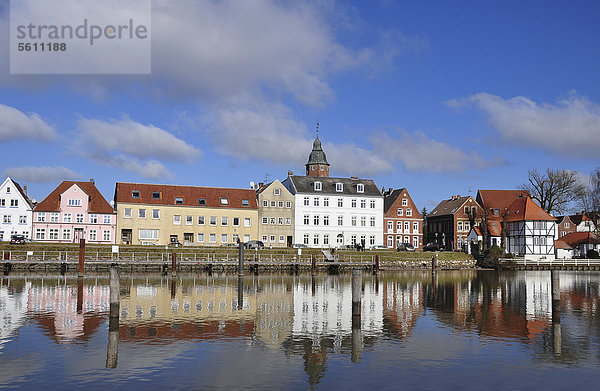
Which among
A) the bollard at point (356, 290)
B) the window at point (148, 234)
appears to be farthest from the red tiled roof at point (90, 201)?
the bollard at point (356, 290)

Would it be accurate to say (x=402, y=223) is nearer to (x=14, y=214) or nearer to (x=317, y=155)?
(x=317, y=155)

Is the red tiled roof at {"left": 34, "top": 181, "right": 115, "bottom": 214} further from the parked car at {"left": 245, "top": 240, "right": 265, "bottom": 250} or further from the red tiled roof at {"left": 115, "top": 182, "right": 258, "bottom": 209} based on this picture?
the parked car at {"left": 245, "top": 240, "right": 265, "bottom": 250}

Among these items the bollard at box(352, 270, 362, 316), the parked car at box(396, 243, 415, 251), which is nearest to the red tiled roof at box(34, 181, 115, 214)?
the parked car at box(396, 243, 415, 251)

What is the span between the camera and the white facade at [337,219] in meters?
92.4

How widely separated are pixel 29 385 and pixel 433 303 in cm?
2898

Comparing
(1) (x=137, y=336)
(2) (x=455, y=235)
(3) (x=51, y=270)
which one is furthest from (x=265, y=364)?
(2) (x=455, y=235)

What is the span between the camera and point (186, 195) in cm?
8662

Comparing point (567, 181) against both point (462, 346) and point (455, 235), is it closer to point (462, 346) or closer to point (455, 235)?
point (455, 235)

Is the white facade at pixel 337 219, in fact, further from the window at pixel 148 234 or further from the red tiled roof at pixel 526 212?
the red tiled roof at pixel 526 212

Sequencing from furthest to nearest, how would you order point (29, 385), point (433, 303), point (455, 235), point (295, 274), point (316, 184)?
point (455, 235)
point (316, 184)
point (295, 274)
point (433, 303)
point (29, 385)

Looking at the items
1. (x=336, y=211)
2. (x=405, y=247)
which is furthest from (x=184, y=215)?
(x=405, y=247)

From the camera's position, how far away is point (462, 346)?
24.6 metres

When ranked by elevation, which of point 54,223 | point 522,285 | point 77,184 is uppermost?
point 77,184

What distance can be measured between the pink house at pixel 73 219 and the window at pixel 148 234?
150 inches
